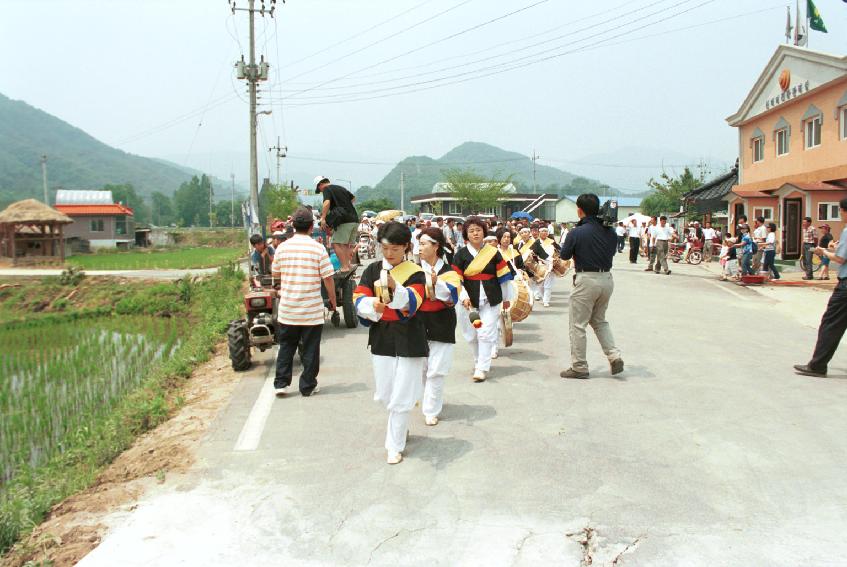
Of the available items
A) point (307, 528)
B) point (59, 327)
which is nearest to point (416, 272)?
point (307, 528)

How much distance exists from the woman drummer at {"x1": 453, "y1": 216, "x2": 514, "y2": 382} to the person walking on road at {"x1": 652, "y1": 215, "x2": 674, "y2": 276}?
1581cm

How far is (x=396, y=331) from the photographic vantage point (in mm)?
5621

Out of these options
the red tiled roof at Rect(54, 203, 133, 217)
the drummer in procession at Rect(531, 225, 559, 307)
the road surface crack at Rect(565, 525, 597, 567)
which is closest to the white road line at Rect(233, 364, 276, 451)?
the road surface crack at Rect(565, 525, 597, 567)

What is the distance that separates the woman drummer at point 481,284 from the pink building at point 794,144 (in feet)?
60.6

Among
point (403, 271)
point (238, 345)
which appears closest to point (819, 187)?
point (238, 345)

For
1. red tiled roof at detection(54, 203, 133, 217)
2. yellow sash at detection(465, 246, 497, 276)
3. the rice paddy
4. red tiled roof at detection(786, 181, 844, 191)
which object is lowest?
the rice paddy

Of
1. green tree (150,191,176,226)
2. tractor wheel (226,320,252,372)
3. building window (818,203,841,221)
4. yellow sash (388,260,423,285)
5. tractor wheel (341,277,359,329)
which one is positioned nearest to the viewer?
yellow sash (388,260,423,285)

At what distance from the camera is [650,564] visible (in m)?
3.92

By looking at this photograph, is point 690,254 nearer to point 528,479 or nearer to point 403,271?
point 403,271

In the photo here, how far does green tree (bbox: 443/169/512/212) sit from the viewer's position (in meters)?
88.4

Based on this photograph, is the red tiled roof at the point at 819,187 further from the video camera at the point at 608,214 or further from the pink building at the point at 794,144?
the video camera at the point at 608,214

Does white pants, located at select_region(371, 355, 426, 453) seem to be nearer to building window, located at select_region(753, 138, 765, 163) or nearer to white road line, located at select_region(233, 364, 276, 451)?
white road line, located at select_region(233, 364, 276, 451)

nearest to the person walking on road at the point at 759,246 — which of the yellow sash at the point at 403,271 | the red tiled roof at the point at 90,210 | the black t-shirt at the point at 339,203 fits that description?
the black t-shirt at the point at 339,203

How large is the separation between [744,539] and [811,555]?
34 cm
